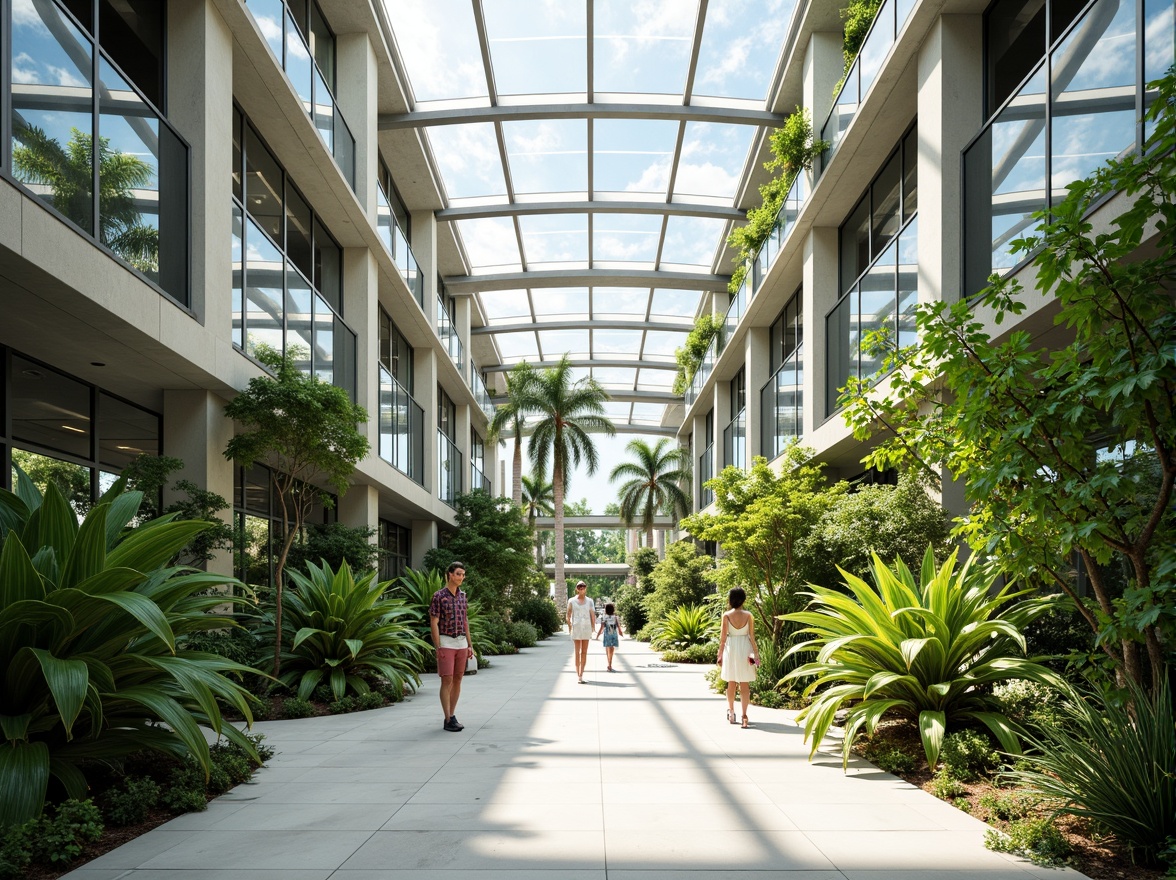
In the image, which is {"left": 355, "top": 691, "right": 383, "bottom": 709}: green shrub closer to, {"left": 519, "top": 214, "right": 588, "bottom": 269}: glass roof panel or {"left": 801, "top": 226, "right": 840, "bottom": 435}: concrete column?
{"left": 801, "top": 226, "right": 840, "bottom": 435}: concrete column

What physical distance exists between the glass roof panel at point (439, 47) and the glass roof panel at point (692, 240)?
8.45m

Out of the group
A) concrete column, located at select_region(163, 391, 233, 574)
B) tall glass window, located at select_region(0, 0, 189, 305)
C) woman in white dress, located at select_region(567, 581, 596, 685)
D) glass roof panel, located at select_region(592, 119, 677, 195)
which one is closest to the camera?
tall glass window, located at select_region(0, 0, 189, 305)

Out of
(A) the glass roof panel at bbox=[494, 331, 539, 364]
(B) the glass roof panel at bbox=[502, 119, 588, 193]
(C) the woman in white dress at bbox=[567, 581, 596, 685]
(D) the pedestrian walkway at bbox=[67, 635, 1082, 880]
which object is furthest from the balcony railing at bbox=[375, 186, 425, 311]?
(A) the glass roof panel at bbox=[494, 331, 539, 364]

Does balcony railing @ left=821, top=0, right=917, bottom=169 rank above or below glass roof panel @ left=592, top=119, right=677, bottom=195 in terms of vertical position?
below

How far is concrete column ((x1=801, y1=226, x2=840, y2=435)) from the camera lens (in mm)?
17391

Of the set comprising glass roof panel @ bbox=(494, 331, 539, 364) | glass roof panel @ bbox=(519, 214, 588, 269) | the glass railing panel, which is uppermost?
glass roof panel @ bbox=(519, 214, 588, 269)

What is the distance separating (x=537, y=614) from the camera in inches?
A: 1276

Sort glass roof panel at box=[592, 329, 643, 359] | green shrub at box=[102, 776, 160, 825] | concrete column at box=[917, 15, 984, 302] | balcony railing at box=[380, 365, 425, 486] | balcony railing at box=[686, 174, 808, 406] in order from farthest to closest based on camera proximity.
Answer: glass roof panel at box=[592, 329, 643, 359]
balcony railing at box=[380, 365, 425, 486]
balcony railing at box=[686, 174, 808, 406]
concrete column at box=[917, 15, 984, 302]
green shrub at box=[102, 776, 160, 825]

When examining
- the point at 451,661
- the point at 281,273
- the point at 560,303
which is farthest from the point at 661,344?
the point at 451,661

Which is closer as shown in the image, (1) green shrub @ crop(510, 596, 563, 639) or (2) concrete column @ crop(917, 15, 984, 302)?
(2) concrete column @ crop(917, 15, 984, 302)

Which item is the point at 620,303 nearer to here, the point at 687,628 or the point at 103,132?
the point at 687,628

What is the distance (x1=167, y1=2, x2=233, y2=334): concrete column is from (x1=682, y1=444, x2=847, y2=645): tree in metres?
7.76

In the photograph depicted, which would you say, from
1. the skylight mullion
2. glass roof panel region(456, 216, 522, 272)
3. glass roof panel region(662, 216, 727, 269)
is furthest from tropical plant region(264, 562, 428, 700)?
glass roof panel region(662, 216, 727, 269)

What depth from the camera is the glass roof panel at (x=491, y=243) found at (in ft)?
90.7
